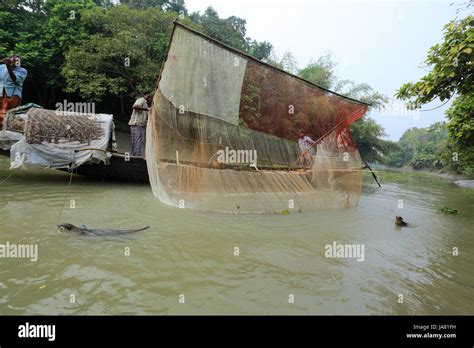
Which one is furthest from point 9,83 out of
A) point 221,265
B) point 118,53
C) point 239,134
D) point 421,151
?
point 421,151

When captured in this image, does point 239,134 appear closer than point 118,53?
Yes

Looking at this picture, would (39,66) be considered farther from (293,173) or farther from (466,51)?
(466,51)

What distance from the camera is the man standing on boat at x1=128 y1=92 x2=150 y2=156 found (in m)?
7.97

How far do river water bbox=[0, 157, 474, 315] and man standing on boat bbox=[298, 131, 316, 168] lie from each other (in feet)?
4.10

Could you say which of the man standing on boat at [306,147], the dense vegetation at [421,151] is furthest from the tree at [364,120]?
the man standing on boat at [306,147]

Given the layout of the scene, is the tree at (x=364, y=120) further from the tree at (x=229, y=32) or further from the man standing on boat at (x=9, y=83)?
the man standing on boat at (x=9, y=83)

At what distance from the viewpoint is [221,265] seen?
11.8 feet

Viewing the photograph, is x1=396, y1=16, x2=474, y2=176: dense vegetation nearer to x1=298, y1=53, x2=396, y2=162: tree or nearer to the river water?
the river water

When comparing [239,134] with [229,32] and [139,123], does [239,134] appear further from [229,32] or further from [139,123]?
[229,32]

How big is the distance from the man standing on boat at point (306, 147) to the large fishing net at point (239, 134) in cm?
3

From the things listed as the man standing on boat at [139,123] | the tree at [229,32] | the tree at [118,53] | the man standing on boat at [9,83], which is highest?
the tree at [229,32]

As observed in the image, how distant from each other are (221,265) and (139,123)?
19.1ft

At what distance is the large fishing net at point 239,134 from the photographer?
5.48m

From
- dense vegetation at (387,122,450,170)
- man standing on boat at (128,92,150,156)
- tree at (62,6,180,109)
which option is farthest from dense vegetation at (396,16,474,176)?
dense vegetation at (387,122,450,170)
